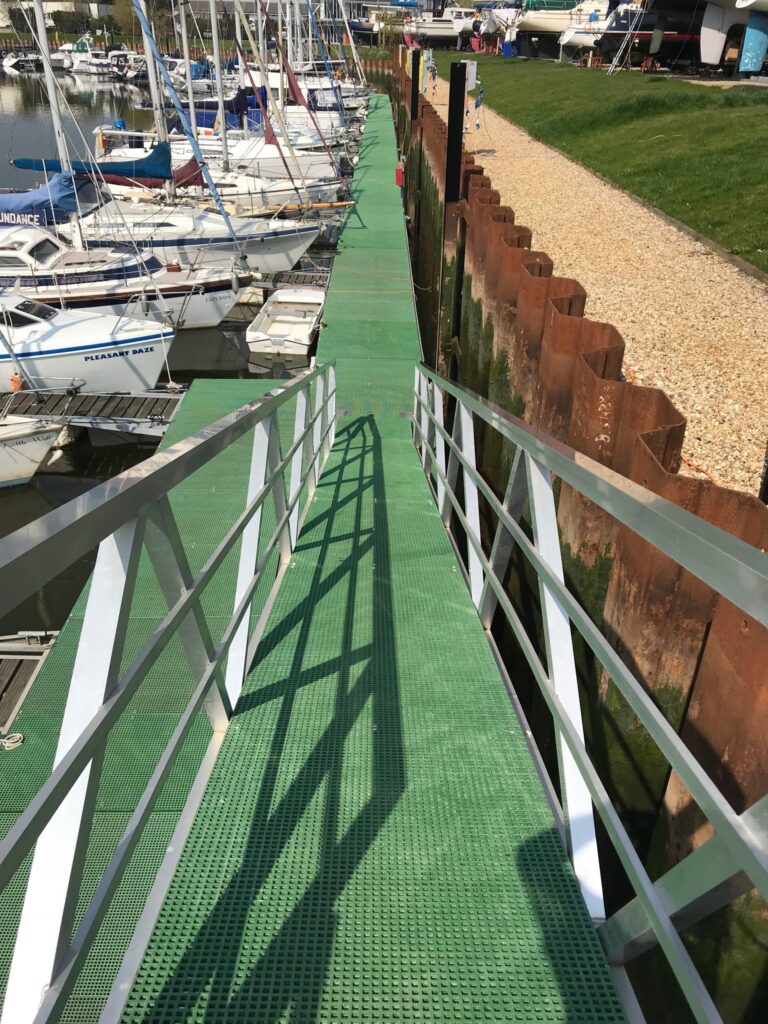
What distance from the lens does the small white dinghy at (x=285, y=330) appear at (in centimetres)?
1571

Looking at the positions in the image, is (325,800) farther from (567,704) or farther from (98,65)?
(98,65)

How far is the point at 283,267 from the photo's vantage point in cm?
1978

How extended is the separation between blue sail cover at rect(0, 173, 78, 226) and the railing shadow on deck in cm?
1556

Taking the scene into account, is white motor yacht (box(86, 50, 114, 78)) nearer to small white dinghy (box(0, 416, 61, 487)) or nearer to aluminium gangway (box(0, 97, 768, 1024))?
small white dinghy (box(0, 416, 61, 487))

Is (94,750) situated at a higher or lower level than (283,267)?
higher

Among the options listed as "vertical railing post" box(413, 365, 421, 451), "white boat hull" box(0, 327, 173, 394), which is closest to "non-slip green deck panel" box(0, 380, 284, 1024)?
"vertical railing post" box(413, 365, 421, 451)

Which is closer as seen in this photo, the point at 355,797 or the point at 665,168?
the point at 355,797

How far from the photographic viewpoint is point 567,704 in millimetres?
2123

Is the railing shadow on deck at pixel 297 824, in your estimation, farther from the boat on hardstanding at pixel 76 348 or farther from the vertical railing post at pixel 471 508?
the boat on hardstanding at pixel 76 348

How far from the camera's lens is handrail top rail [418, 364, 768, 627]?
1.06 meters

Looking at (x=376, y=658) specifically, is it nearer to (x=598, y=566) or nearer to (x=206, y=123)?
(x=598, y=566)

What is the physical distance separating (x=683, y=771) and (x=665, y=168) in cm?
1555

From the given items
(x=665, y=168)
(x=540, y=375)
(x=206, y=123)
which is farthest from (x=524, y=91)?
(x=540, y=375)

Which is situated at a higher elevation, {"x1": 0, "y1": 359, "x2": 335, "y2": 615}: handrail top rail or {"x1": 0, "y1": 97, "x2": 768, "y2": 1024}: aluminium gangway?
{"x1": 0, "y1": 359, "x2": 335, "y2": 615}: handrail top rail
